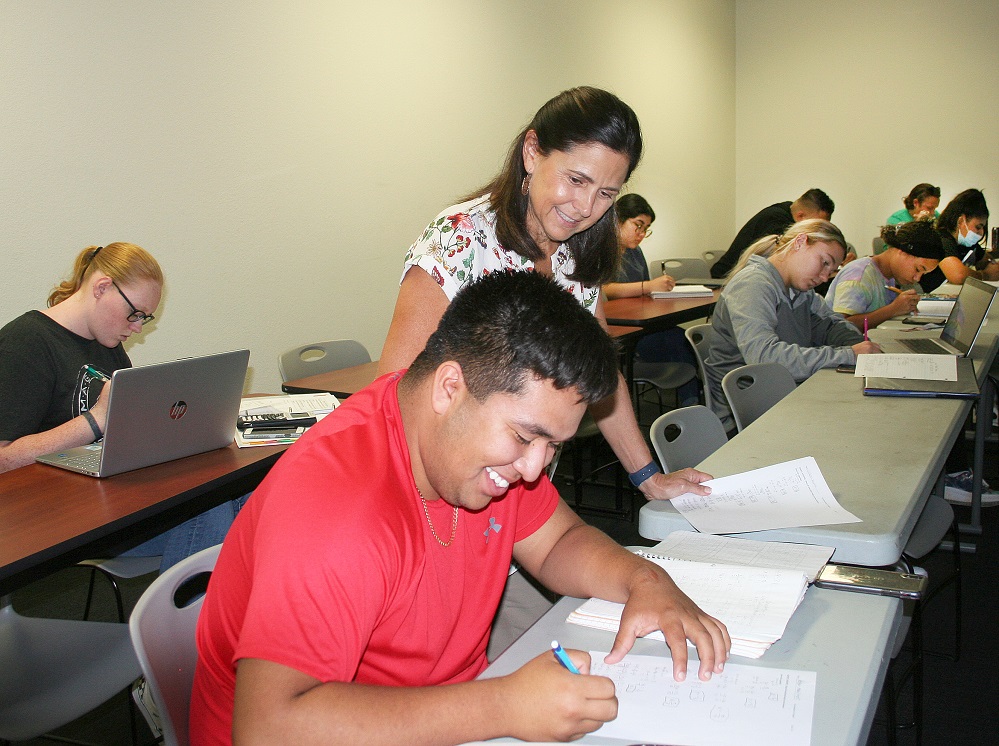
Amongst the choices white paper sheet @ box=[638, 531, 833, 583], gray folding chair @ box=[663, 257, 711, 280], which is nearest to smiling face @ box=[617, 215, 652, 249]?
gray folding chair @ box=[663, 257, 711, 280]

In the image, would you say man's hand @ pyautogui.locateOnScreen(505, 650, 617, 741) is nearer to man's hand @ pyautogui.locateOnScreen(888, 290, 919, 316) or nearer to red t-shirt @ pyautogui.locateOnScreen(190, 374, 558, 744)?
red t-shirt @ pyautogui.locateOnScreen(190, 374, 558, 744)

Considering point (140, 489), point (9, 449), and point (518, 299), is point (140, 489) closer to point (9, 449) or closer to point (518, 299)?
point (9, 449)

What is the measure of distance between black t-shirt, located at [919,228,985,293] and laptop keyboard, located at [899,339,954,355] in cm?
184

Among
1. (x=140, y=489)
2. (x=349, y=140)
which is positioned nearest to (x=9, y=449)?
(x=140, y=489)

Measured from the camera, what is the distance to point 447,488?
0.93 m

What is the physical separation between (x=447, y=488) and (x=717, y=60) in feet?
26.2

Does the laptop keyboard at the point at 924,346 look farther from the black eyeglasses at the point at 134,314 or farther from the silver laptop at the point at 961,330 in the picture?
the black eyeglasses at the point at 134,314

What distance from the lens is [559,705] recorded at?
80 cm

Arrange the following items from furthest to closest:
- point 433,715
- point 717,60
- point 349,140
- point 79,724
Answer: point 717,60 < point 349,140 < point 79,724 < point 433,715

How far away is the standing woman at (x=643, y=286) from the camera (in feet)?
14.6

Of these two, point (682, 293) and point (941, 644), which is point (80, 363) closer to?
point (941, 644)

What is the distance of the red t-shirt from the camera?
77cm

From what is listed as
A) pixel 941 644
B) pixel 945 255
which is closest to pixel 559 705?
pixel 941 644

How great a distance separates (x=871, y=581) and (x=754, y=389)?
1421mm
